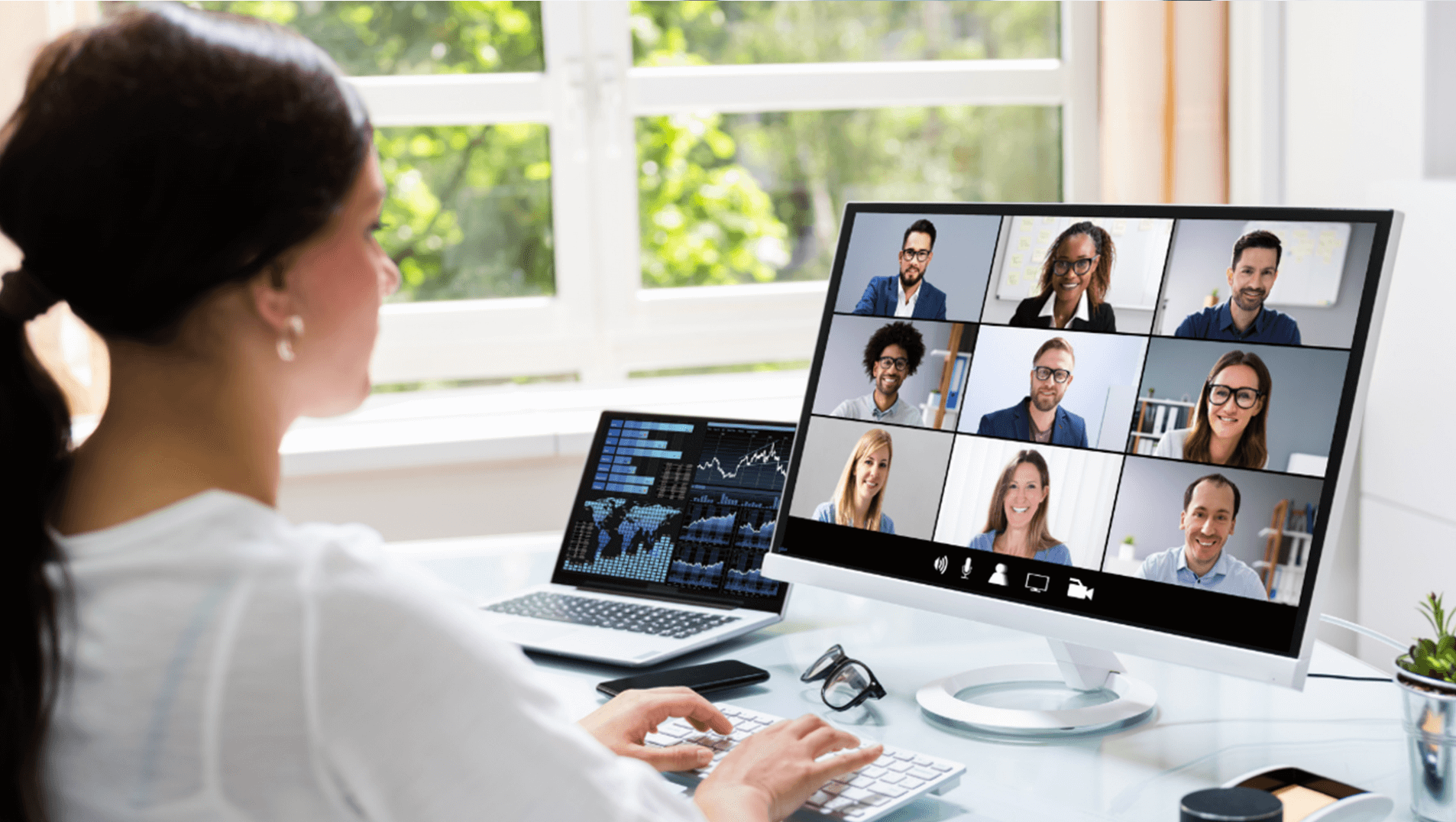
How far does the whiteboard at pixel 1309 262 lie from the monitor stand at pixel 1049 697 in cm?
36

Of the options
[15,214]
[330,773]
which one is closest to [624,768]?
[330,773]

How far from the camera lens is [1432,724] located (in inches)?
35.8

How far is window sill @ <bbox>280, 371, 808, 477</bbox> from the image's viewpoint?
8.14ft

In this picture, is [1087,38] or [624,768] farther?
[1087,38]

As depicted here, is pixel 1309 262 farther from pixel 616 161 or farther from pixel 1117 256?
pixel 616 161

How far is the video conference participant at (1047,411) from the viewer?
1.13 metres

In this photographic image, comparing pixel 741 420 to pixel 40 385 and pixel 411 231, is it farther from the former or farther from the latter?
pixel 411 231

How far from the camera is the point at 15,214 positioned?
670 mm

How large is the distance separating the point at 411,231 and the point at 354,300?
2098 millimetres

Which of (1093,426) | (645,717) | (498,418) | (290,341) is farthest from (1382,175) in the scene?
(290,341)

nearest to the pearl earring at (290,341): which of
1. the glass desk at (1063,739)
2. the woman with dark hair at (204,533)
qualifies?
the woman with dark hair at (204,533)

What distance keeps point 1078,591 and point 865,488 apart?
0.80 feet

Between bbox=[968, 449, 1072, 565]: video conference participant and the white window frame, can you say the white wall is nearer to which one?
the white window frame

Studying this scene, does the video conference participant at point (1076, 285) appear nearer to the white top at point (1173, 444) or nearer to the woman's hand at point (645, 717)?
the white top at point (1173, 444)
